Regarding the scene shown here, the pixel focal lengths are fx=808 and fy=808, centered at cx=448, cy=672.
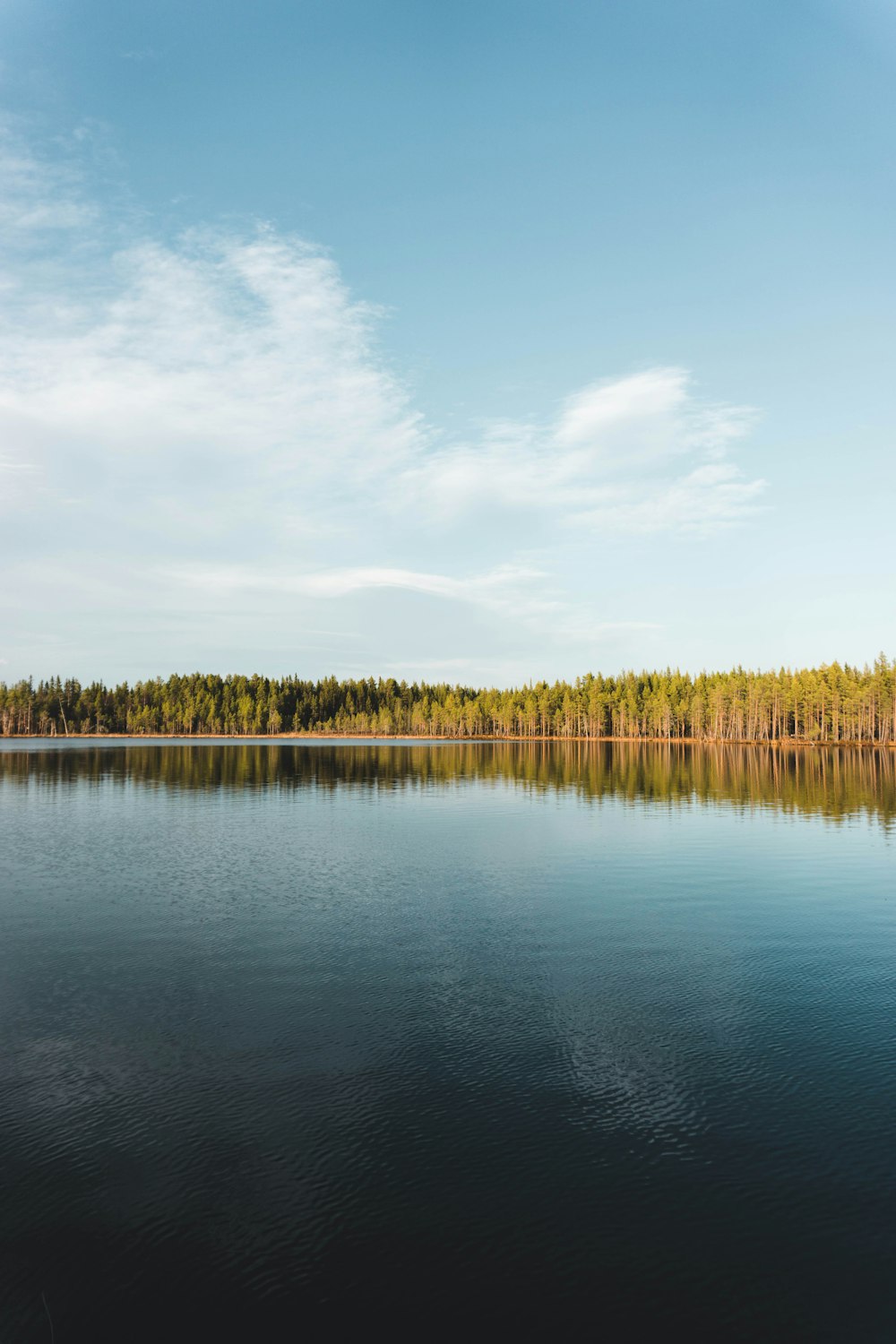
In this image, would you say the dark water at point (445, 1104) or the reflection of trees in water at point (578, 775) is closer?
the dark water at point (445, 1104)

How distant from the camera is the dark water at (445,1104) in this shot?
11.1 metres

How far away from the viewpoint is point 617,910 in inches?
1229

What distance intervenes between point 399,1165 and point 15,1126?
23.9 ft

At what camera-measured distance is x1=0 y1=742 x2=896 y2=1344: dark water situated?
11.1m

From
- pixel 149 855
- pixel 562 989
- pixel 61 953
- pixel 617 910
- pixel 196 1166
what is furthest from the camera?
pixel 149 855

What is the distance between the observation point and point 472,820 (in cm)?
5659

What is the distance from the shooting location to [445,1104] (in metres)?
15.8

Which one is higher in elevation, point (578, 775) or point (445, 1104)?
point (445, 1104)

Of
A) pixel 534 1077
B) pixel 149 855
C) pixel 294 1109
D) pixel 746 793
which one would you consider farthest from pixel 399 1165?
pixel 746 793

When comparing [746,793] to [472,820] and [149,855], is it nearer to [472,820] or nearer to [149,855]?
[472,820]

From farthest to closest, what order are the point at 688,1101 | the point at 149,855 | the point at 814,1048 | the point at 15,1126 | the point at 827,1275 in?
the point at 149,855 → the point at 814,1048 → the point at 688,1101 → the point at 15,1126 → the point at 827,1275

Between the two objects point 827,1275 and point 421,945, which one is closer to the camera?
point 827,1275

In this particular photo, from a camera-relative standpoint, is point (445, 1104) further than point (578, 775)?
No

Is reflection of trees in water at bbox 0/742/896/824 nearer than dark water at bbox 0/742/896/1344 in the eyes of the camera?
No
